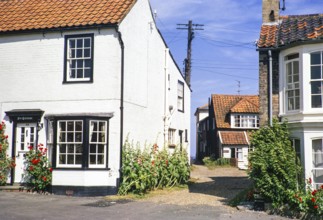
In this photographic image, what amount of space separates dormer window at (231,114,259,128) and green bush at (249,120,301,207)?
33240 mm

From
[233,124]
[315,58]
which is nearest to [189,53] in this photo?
[233,124]

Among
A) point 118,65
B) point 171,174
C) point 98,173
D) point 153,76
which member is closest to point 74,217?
point 98,173

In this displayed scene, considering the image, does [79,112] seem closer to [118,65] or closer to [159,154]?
[118,65]

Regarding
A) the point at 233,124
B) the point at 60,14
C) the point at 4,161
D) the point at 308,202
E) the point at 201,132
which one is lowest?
the point at 308,202

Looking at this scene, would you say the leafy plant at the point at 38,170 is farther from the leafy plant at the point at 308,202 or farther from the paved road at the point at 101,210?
the leafy plant at the point at 308,202

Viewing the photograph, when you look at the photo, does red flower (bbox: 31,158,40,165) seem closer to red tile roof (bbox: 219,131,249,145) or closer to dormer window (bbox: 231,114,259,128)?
red tile roof (bbox: 219,131,249,145)

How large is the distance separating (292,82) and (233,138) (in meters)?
31.5

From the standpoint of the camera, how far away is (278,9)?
56.9ft

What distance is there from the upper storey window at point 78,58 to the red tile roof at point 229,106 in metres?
31.4

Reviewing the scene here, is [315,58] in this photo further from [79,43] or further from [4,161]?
[4,161]

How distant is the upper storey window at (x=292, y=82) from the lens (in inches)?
573

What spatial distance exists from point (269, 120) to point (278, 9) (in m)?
5.32

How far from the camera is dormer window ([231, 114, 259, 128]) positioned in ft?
153

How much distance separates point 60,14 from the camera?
739 inches
